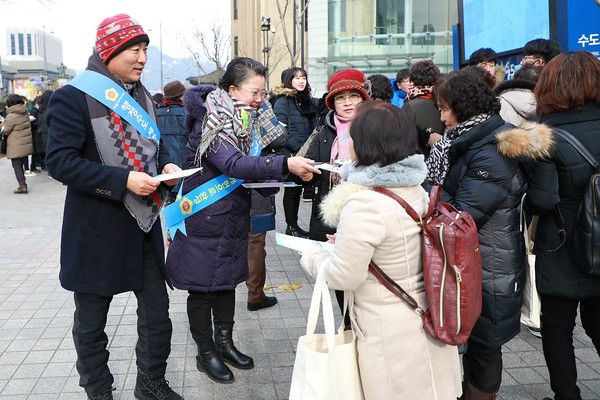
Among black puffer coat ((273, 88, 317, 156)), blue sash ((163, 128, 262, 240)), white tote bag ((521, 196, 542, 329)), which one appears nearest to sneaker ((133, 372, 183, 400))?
blue sash ((163, 128, 262, 240))

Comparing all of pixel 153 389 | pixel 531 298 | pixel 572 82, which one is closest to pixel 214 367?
pixel 153 389

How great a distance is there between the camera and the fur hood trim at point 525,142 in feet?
9.04

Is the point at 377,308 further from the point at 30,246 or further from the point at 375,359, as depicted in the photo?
the point at 30,246

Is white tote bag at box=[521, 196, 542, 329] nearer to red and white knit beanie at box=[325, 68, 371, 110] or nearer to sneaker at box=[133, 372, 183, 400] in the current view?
red and white knit beanie at box=[325, 68, 371, 110]

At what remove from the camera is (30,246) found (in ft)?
25.1

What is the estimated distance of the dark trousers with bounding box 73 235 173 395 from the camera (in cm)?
307

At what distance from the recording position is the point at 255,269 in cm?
512

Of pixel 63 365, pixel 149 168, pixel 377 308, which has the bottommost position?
pixel 63 365

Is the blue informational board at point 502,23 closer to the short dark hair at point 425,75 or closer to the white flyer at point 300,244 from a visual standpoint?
the short dark hair at point 425,75

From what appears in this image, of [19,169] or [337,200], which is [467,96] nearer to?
[337,200]

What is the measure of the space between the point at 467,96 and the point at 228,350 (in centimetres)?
231

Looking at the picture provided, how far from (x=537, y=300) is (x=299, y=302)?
2.59m

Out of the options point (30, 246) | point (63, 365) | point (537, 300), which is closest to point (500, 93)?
point (537, 300)

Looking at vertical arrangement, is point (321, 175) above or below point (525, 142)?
below
